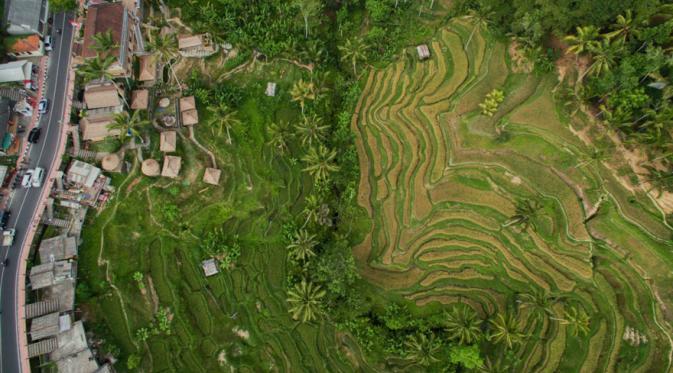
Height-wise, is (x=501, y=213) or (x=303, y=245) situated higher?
(x=501, y=213)

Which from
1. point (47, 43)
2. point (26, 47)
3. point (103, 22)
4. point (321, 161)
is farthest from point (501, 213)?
point (26, 47)

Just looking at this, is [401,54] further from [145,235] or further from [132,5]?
[145,235]

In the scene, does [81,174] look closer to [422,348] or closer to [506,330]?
[422,348]

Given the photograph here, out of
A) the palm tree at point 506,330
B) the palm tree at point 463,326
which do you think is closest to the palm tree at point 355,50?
the palm tree at point 463,326

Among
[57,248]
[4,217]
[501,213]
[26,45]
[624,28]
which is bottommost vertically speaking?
[57,248]

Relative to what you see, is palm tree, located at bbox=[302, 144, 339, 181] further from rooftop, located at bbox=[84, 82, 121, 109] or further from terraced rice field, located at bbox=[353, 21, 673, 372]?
rooftop, located at bbox=[84, 82, 121, 109]

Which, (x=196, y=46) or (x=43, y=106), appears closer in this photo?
(x=43, y=106)

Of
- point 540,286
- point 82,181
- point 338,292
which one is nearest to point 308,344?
point 338,292

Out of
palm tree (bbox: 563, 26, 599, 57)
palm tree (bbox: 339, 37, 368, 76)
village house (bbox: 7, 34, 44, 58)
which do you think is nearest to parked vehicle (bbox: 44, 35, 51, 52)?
village house (bbox: 7, 34, 44, 58)
